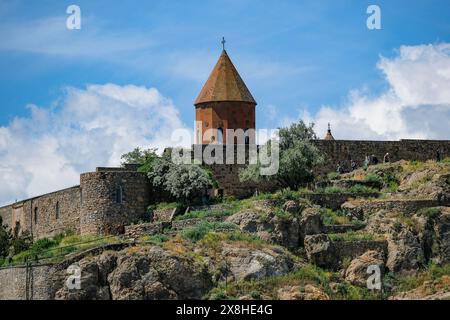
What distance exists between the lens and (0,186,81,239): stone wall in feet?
283

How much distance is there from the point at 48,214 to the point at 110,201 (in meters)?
6.54

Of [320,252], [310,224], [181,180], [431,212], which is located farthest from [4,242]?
[431,212]

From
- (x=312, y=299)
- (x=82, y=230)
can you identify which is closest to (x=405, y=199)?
(x=312, y=299)

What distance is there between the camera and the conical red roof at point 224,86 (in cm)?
9112

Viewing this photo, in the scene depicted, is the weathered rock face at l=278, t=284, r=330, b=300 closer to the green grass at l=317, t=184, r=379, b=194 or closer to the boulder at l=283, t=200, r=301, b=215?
the boulder at l=283, t=200, r=301, b=215

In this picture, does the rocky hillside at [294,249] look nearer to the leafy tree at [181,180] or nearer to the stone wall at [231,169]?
the leafy tree at [181,180]

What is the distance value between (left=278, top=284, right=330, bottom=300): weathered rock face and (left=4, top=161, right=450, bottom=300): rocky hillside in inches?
1.7

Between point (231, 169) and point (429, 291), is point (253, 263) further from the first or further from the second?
point (231, 169)

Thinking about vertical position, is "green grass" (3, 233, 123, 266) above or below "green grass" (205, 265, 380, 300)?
above

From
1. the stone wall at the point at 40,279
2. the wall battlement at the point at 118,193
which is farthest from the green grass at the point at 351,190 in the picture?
the stone wall at the point at 40,279

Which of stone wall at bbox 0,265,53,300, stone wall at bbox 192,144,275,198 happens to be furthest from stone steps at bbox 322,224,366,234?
stone wall at bbox 0,265,53,300
